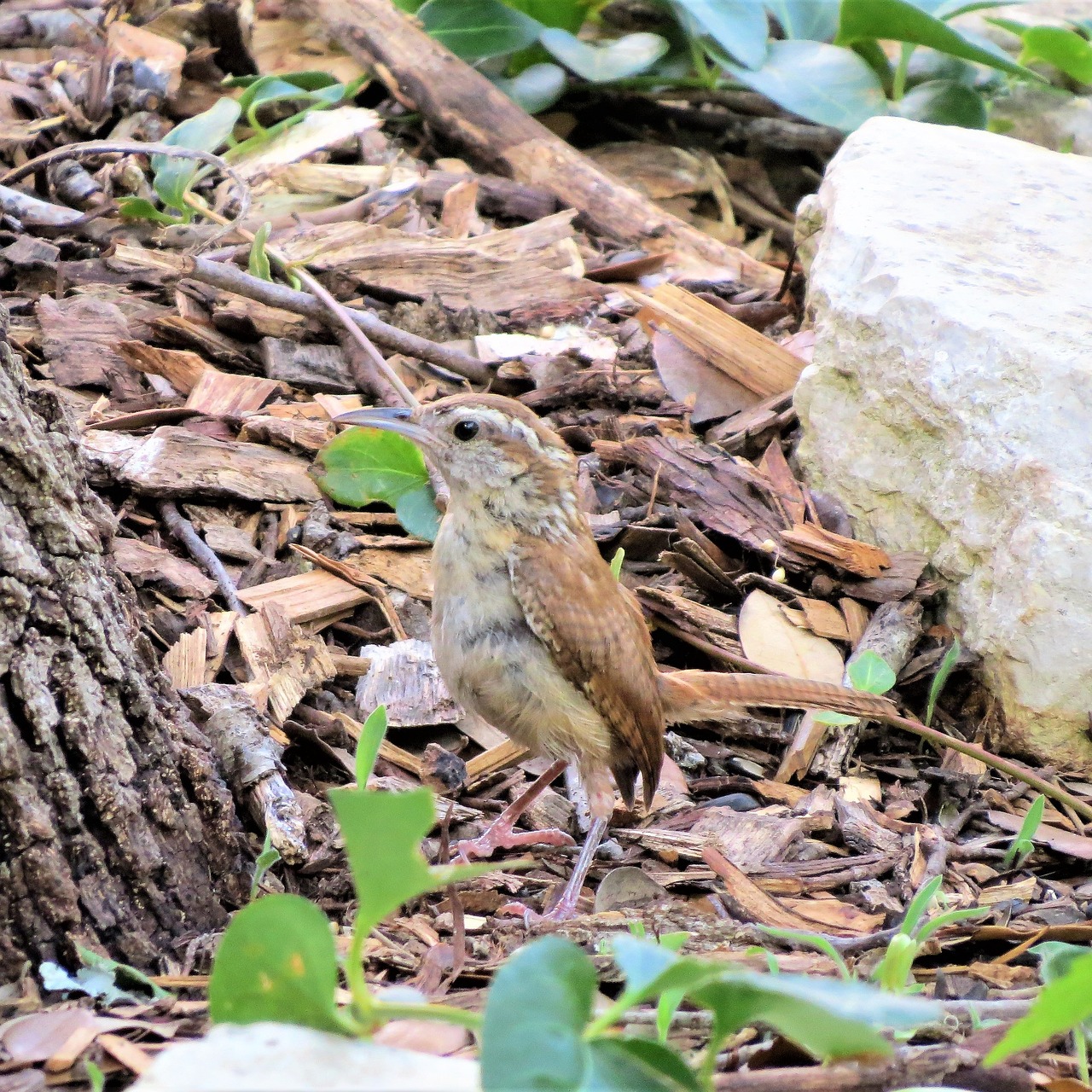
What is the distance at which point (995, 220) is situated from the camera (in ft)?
17.6

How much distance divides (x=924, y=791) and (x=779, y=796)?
0.52m

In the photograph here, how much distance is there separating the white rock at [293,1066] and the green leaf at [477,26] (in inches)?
241

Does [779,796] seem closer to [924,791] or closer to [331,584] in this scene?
[924,791]

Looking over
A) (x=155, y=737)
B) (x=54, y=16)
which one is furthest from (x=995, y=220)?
(x=54, y=16)

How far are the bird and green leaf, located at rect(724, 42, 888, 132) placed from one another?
3.36 meters

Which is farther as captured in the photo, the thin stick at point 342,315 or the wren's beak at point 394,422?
the thin stick at point 342,315

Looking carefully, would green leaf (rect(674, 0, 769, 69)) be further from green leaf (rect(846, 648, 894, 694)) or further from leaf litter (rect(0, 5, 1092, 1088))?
green leaf (rect(846, 648, 894, 694))

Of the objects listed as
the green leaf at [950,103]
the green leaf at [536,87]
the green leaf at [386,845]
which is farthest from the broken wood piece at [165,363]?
the green leaf at [950,103]

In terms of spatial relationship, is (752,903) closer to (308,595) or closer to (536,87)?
(308,595)

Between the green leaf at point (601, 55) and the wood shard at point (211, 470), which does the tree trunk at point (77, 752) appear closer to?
the wood shard at point (211, 470)

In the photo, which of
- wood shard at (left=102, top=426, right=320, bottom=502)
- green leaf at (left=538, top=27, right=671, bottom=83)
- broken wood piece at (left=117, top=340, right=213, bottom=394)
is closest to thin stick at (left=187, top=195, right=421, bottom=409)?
wood shard at (left=102, top=426, right=320, bottom=502)

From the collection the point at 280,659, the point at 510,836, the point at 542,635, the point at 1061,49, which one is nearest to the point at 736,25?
the point at 1061,49

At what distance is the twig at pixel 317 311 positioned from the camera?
17.9 feet

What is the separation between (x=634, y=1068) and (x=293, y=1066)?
1.77 ft
